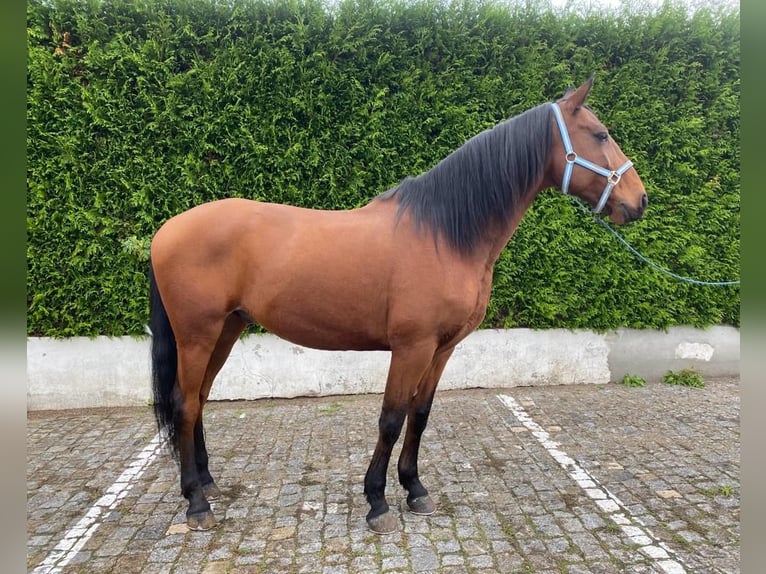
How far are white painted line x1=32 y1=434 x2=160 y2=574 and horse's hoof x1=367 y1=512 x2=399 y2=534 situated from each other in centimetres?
163

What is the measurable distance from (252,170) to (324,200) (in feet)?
2.70

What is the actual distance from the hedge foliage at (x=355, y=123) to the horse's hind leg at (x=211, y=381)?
88.5 inches

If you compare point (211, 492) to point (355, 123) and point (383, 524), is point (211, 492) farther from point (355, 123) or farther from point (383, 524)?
point (355, 123)

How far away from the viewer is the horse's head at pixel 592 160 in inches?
103

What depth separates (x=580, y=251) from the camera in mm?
5449

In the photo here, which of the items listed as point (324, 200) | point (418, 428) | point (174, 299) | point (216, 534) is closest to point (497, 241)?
point (418, 428)

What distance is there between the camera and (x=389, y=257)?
8.74 ft

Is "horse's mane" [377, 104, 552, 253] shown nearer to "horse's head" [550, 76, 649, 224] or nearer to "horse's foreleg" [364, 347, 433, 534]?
"horse's head" [550, 76, 649, 224]

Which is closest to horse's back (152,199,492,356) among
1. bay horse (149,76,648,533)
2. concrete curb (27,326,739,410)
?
bay horse (149,76,648,533)

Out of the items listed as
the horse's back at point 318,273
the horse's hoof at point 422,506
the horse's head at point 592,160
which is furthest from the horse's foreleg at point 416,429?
the horse's head at point 592,160

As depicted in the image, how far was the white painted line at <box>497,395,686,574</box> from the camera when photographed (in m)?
2.39

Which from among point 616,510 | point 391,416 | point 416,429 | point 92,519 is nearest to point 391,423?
point 391,416

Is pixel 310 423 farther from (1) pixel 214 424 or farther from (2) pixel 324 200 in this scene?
(2) pixel 324 200

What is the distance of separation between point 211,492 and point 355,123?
12.5 ft
